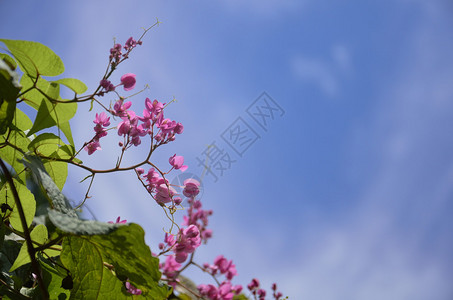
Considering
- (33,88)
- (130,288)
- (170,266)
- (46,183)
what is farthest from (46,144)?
(170,266)

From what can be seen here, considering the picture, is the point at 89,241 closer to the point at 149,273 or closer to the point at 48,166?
the point at 149,273

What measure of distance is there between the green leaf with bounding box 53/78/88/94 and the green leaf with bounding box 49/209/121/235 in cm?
26

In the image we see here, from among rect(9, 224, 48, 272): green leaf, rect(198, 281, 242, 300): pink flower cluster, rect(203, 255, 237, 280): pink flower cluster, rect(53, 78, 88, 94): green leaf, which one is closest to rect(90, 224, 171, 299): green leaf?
rect(9, 224, 48, 272): green leaf

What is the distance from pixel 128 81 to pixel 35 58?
0.18 m

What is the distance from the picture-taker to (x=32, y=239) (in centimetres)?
70

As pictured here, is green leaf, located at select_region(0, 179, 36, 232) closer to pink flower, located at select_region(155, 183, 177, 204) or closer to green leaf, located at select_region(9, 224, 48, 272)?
green leaf, located at select_region(9, 224, 48, 272)

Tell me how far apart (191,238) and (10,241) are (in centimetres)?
39

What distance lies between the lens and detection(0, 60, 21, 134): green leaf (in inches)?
19.2

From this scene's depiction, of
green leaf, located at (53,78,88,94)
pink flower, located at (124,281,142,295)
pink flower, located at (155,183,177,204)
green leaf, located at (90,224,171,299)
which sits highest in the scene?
green leaf, located at (53,78,88,94)

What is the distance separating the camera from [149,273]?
598 millimetres

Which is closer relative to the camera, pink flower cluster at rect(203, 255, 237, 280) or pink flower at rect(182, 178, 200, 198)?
pink flower at rect(182, 178, 200, 198)

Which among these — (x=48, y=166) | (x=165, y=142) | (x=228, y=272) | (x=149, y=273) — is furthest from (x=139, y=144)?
(x=228, y=272)

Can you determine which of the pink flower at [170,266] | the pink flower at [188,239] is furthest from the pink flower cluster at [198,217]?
the pink flower at [188,239]

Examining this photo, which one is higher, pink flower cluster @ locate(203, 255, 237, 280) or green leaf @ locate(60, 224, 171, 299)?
pink flower cluster @ locate(203, 255, 237, 280)
